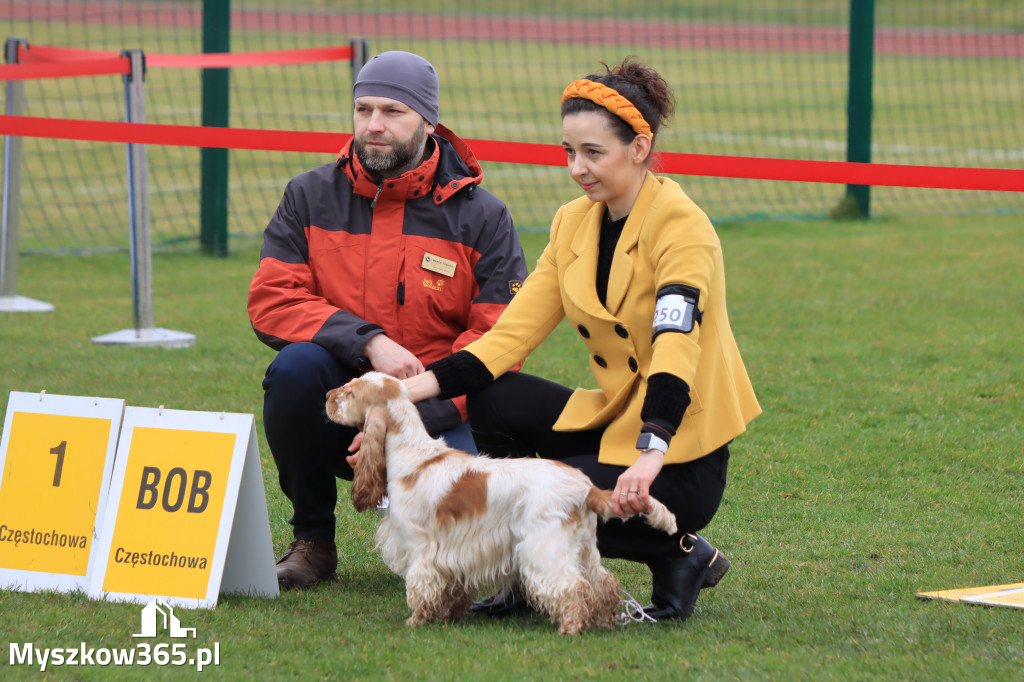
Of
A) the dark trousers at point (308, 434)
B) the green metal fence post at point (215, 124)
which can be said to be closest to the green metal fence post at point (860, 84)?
the green metal fence post at point (215, 124)

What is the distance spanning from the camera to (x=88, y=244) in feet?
35.8

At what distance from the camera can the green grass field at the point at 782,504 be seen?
119 inches

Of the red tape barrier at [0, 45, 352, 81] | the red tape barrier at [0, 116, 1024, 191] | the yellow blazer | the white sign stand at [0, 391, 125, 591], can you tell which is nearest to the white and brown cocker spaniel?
the yellow blazer

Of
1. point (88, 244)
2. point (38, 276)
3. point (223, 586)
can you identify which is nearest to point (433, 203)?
point (223, 586)

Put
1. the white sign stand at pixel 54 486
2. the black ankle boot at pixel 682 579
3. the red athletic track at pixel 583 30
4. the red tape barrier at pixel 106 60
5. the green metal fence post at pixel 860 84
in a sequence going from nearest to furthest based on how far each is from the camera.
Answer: the black ankle boot at pixel 682 579 → the white sign stand at pixel 54 486 → the red tape barrier at pixel 106 60 → the green metal fence post at pixel 860 84 → the red athletic track at pixel 583 30

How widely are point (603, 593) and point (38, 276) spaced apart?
7258mm

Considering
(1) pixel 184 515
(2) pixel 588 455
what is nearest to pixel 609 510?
(2) pixel 588 455

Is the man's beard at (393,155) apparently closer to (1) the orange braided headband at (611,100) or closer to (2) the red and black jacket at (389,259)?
(2) the red and black jacket at (389,259)

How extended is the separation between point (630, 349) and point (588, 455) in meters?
0.33

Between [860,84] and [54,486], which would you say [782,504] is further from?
[860,84]

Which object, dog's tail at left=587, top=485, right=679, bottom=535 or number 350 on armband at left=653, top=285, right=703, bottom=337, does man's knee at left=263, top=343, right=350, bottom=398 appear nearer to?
dog's tail at left=587, top=485, right=679, bottom=535

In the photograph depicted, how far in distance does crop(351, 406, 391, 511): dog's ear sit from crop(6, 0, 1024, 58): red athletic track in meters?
21.4

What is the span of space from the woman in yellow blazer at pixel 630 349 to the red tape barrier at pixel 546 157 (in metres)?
1.90

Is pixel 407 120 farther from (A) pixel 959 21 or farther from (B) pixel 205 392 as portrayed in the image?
(A) pixel 959 21
